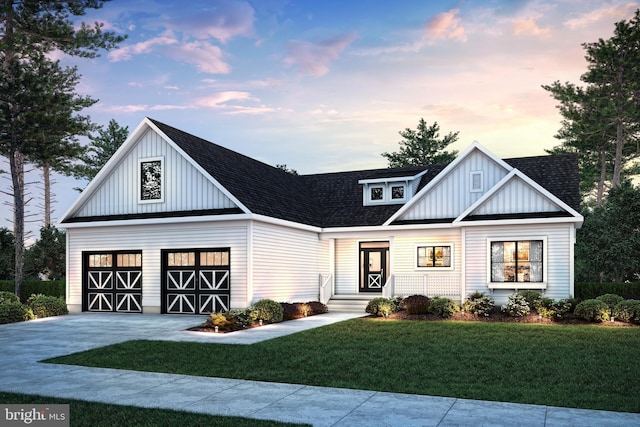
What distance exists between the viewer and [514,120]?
2992cm

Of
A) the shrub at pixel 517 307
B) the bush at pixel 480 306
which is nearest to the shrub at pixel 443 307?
the bush at pixel 480 306

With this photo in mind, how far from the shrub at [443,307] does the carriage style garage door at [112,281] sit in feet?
35.9

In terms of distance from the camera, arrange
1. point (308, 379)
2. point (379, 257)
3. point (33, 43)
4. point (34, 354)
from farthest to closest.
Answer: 1. point (33, 43)
2. point (379, 257)
3. point (34, 354)
4. point (308, 379)

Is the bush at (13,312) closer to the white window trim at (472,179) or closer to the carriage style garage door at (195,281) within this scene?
the carriage style garage door at (195,281)

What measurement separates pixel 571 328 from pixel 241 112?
16665mm

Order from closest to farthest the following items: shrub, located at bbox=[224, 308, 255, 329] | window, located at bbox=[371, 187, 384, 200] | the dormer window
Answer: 1. shrub, located at bbox=[224, 308, 255, 329]
2. the dormer window
3. window, located at bbox=[371, 187, 384, 200]

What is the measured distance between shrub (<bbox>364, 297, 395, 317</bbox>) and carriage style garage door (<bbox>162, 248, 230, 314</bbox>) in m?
5.10

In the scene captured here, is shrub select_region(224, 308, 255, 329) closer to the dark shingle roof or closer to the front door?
the dark shingle roof

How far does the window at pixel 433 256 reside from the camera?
2394 cm

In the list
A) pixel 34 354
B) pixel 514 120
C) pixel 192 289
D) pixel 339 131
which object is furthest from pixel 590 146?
pixel 34 354

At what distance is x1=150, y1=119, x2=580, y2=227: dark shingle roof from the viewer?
73.9 feet

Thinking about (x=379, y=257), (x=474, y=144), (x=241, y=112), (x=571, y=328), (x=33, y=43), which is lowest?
(x=571, y=328)

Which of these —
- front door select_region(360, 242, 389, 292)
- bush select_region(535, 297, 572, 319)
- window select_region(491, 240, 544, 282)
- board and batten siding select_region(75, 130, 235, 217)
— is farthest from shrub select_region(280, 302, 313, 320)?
bush select_region(535, 297, 572, 319)

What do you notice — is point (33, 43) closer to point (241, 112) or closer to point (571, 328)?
point (241, 112)
